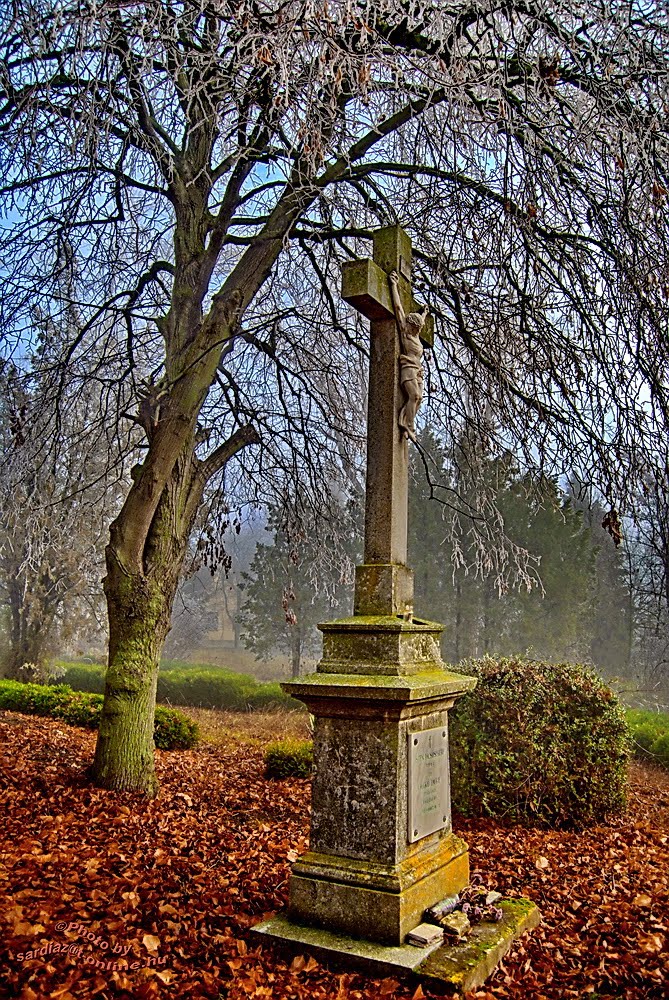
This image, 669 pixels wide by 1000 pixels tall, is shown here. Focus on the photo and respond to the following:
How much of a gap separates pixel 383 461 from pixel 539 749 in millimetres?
4163

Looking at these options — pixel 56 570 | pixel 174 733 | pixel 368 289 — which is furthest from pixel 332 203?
pixel 56 570

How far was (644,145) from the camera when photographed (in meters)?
4.58

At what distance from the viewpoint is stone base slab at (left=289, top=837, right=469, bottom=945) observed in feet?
12.1

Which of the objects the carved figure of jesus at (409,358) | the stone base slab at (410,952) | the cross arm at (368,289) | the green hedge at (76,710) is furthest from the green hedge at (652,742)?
the cross arm at (368,289)

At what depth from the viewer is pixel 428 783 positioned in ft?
13.5

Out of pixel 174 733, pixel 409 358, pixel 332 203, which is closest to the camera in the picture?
pixel 409 358

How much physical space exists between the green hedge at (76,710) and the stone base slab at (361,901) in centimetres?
666

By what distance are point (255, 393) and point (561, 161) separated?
6140mm

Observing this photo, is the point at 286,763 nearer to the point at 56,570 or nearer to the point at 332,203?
the point at 332,203

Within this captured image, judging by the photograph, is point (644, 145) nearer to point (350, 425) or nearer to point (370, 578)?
point (370, 578)

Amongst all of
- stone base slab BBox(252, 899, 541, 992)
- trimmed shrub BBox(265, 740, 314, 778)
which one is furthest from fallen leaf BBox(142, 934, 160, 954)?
trimmed shrub BBox(265, 740, 314, 778)

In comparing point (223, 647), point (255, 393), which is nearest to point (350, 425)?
point (255, 393)

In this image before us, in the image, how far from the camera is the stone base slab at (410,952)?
347cm

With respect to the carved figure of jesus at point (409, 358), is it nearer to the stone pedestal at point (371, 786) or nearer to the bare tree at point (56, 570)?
the stone pedestal at point (371, 786)
